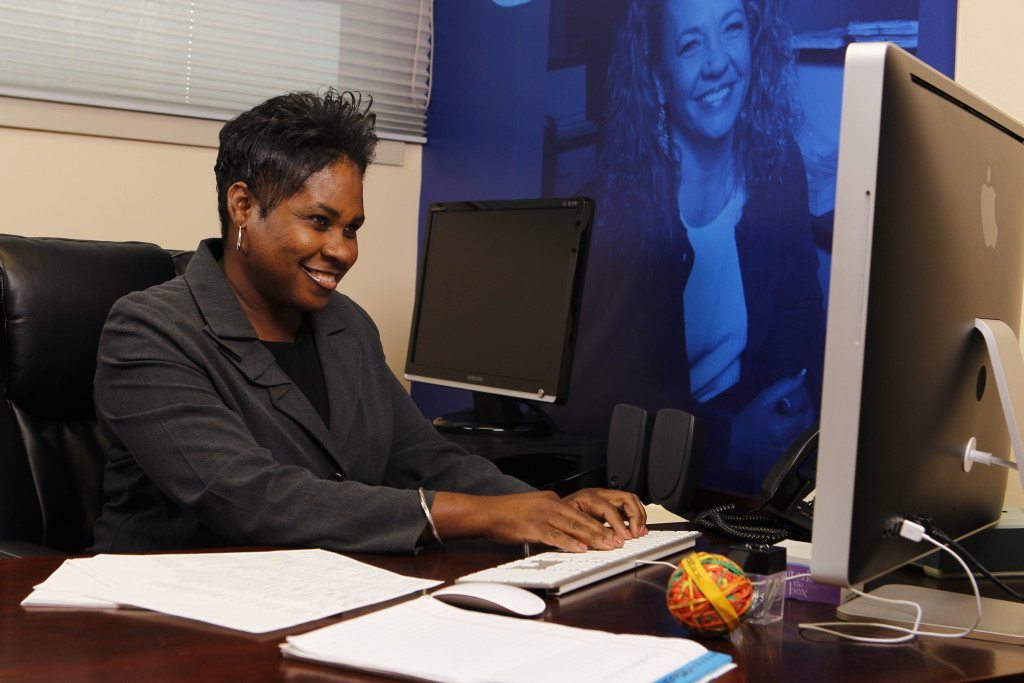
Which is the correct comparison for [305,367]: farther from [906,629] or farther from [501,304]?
[906,629]

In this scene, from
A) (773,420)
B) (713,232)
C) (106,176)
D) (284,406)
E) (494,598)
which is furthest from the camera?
(106,176)

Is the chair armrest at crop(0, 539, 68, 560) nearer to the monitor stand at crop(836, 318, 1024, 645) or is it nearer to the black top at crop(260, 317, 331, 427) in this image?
the black top at crop(260, 317, 331, 427)

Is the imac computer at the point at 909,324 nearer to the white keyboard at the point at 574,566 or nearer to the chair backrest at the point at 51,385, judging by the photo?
the white keyboard at the point at 574,566

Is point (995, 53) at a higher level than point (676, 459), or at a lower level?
higher

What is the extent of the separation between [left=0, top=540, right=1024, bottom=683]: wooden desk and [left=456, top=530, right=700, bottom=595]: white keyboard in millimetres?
22

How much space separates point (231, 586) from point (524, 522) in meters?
0.41

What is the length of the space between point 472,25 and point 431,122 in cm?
33

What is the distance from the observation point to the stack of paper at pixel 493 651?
92cm

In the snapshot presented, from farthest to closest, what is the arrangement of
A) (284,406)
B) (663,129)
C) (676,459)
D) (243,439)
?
1. (663,129)
2. (676,459)
3. (284,406)
4. (243,439)

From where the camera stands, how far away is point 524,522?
145cm

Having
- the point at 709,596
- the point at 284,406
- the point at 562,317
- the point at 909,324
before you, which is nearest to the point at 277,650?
the point at 709,596

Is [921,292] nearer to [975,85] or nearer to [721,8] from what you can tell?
[975,85]

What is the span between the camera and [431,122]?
343 cm

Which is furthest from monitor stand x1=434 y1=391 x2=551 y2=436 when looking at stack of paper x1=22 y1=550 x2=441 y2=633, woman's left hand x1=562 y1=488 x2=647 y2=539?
stack of paper x1=22 y1=550 x2=441 y2=633
